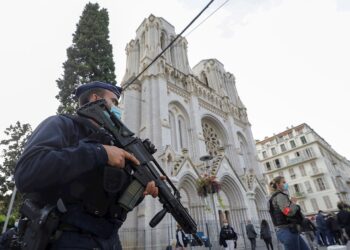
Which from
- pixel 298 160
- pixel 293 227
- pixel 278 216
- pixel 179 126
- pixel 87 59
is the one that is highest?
pixel 298 160

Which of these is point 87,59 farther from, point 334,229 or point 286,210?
point 334,229

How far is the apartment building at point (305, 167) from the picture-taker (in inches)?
1359

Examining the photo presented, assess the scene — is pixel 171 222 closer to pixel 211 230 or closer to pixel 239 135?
pixel 211 230

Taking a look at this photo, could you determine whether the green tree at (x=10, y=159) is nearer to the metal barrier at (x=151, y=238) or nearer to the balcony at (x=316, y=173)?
the metal barrier at (x=151, y=238)

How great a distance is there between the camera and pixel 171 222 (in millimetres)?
12102

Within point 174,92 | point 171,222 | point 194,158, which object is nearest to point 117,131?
point 171,222

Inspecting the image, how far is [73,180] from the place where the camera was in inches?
56.2

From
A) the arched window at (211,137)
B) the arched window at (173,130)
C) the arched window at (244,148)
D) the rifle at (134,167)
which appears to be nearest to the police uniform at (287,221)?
the rifle at (134,167)

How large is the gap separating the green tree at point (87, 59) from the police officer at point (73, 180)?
9764 millimetres

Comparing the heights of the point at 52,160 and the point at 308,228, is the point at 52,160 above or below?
above

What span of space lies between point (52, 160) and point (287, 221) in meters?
4.40

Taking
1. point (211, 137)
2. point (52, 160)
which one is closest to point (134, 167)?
point (52, 160)

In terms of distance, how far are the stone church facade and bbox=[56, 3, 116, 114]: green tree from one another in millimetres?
5014

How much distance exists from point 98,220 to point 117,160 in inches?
16.6
